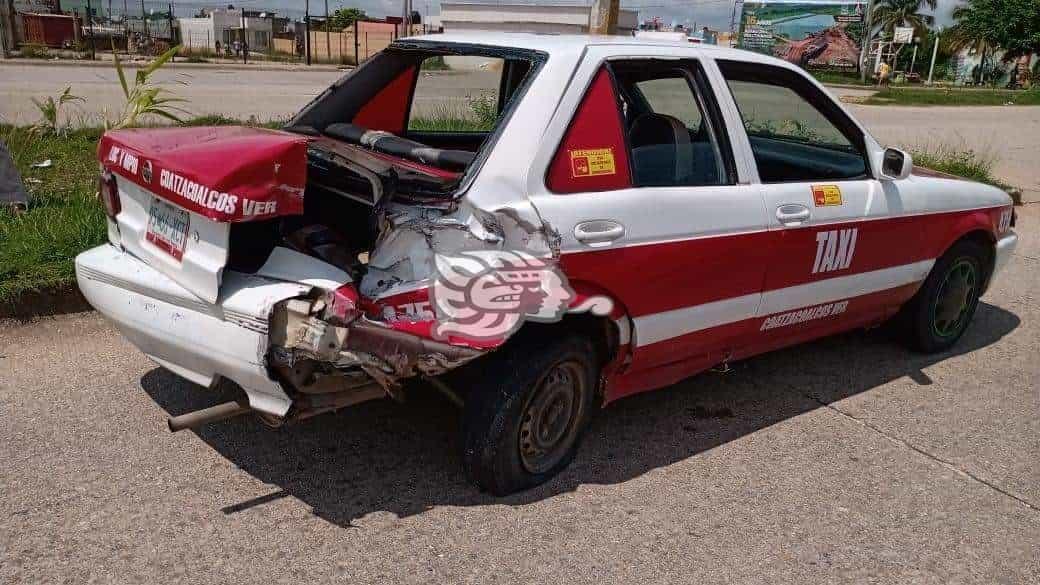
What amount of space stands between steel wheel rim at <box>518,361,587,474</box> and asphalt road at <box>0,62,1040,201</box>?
3155mm

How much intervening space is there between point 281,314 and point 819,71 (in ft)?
191

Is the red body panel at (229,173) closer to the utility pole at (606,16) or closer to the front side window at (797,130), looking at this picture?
the front side window at (797,130)

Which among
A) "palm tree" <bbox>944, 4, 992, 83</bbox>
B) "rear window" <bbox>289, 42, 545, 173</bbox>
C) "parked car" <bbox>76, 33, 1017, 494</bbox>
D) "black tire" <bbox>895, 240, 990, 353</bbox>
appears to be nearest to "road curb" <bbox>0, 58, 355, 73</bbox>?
"rear window" <bbox>289, 42, 545, 173</bbox>

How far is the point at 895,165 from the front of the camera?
455cm

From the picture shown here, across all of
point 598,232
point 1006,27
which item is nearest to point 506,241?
point 598,232

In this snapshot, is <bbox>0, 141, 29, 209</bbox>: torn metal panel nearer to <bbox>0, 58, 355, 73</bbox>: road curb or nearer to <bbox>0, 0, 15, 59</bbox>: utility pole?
<bbox>0, 58, 355, 73</bbox>: road curb

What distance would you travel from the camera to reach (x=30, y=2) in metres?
35.1

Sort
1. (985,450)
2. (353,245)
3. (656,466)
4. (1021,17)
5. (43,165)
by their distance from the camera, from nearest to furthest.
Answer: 1. (353,245)
2. (656,466)
3. (985,450)
4. (43,165)
5. (1021,17)

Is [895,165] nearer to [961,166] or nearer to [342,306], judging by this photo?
[342,306]

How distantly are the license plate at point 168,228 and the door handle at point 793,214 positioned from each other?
8.20 ft

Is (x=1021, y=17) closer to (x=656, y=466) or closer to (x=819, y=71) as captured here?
(x=819, y=71)

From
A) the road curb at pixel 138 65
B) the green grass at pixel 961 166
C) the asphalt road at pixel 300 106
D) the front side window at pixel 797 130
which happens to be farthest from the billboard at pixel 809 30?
the front side window at pixel 797 130

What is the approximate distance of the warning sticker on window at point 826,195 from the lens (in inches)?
165

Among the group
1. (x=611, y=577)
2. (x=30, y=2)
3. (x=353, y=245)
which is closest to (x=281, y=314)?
(x=353, y=245)
